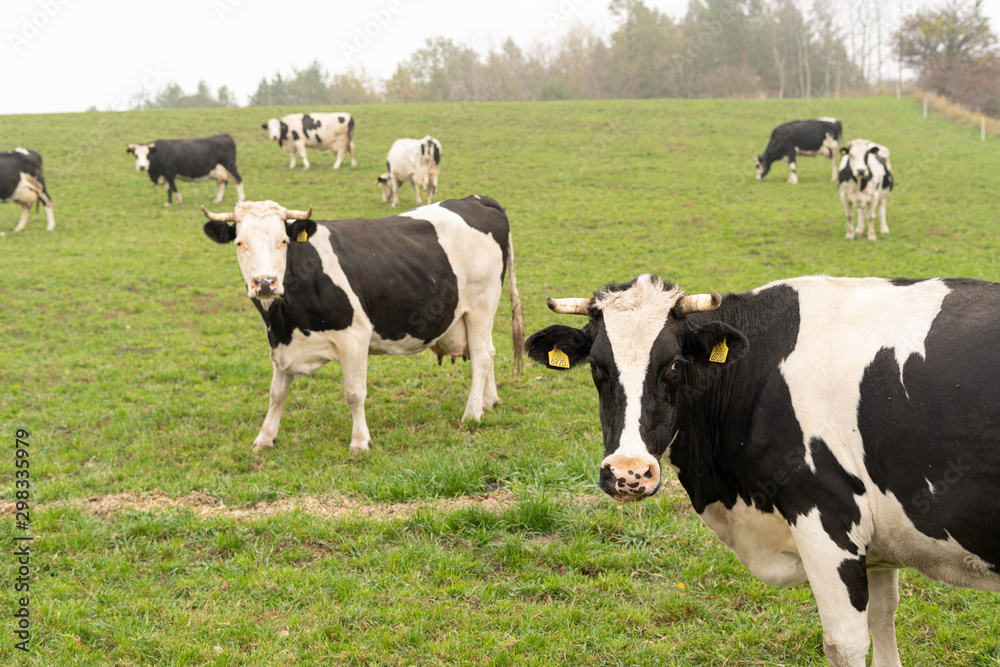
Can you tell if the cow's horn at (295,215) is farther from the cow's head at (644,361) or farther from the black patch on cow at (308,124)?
the black patch on cow at (308,124)

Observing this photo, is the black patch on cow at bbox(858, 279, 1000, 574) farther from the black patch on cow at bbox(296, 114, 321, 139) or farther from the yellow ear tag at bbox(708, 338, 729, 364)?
the black patch on cow at bbox(296, 114, 321, 139)

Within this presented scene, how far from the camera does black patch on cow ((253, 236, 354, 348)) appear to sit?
26.2 feet

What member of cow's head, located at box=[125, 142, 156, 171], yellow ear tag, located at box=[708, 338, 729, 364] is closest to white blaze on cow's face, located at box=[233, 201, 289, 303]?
yellow ear tag, located at box=[708, 338, 729, 364]

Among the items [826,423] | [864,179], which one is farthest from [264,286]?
[864,179]

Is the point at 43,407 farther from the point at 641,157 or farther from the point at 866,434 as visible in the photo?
the point at 641,157

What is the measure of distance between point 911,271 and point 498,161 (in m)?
17.0

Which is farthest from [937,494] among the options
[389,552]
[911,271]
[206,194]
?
[206,194]

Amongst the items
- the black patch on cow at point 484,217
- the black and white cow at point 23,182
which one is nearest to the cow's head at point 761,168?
the black patch on cow at point 484,217

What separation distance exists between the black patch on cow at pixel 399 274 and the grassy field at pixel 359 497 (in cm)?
123

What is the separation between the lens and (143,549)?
586 centimetres

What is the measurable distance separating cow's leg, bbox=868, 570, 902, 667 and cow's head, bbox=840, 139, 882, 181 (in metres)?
16.5

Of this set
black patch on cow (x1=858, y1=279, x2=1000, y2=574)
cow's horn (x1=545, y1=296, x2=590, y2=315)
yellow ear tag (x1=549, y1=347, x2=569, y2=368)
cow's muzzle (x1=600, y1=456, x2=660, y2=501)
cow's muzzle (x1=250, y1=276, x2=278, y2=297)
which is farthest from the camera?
cow's muzzle (x1=250, y1=276, x2=278, y2=297)

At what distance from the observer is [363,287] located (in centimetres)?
829

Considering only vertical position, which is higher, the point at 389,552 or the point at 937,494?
the point at 937,494
